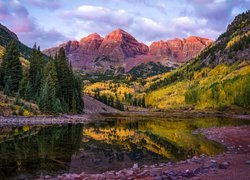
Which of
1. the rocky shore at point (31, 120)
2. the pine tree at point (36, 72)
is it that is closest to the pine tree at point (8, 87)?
the pine tree at point (36, 72)

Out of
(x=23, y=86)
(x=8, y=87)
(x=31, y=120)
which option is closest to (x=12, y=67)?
(x=23, y=86)

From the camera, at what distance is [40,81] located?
10412 centimetres

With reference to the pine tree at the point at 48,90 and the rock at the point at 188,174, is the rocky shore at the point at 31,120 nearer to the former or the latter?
the pine tree at the point at 48,90

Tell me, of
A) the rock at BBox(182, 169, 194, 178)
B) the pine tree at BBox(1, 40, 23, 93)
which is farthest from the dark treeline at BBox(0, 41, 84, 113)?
the rock at BBox(182, 169, 194, 178)

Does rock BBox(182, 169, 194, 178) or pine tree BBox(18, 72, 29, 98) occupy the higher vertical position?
pine tree BBox(18, 72, 29, 98)

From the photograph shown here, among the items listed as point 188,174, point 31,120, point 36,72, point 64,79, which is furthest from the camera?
point 64,79

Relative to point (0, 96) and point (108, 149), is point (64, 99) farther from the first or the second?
point (108, 149)

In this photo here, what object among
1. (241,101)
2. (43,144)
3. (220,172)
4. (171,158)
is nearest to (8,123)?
(43,144)

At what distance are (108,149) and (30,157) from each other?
12405mm

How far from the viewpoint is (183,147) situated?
4531 centimetres

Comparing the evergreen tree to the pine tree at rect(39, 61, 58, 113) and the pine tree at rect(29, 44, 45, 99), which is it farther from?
the pine tree at rect(29, 44, 45, 99)

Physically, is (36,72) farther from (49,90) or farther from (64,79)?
(49,90)

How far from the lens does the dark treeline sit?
94125 millimetres

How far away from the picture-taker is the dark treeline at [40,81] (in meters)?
94.1
